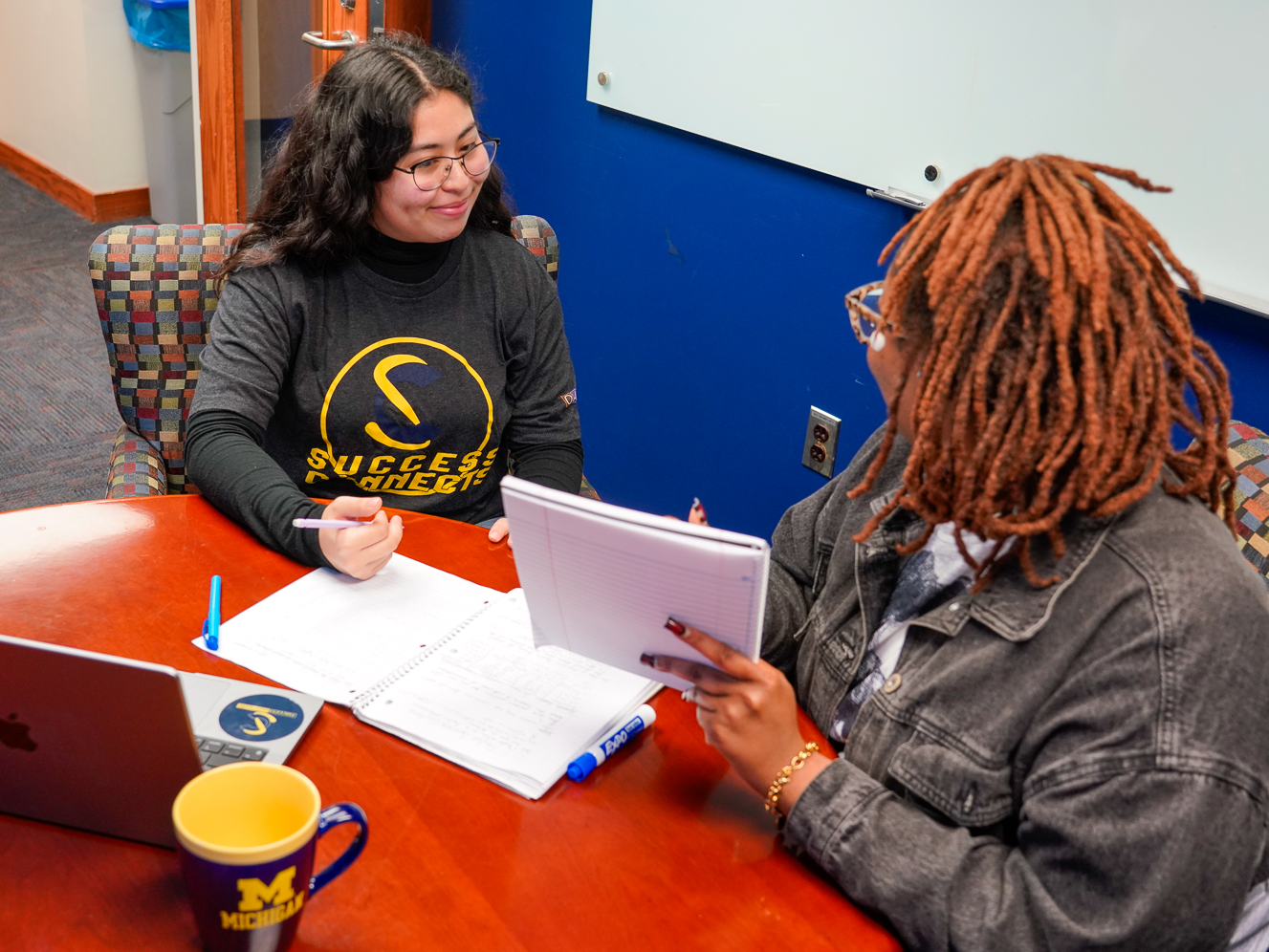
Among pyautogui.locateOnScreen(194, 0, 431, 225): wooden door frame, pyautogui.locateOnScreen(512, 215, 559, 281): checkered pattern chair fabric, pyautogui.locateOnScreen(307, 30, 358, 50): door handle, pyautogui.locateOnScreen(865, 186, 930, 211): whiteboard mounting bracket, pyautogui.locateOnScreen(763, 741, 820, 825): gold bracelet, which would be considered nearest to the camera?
pyautogui.locateOnScreen(763, 741, 820, 825): gold bracelet

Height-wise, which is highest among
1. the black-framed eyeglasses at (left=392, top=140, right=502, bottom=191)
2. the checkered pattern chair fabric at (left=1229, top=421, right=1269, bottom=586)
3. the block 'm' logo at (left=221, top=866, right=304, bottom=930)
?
the black-framed eyeglasses at (left=392, top=140, right=502, bottom=191)

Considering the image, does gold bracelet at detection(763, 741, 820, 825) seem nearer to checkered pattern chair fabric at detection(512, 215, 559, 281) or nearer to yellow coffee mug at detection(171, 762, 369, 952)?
yellow coffee mug at detection(171, 762, 369, 952)

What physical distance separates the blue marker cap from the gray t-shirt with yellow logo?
73cm

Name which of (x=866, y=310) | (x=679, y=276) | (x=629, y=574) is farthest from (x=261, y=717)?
(x=679, y=276)

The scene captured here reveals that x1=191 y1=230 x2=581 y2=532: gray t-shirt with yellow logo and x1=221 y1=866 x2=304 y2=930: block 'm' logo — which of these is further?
x1=191 y1=230 x2=581 y2=532: gray t-shirt with yellow logo

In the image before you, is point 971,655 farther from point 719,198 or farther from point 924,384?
point 719,198

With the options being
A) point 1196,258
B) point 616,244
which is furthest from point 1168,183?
point 616,244

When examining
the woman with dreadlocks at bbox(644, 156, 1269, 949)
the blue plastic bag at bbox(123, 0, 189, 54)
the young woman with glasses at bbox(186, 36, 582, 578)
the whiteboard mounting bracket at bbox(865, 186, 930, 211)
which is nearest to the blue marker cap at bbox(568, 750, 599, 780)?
the woman with dreadlocks at bbox(644, 156, 1269, 949)

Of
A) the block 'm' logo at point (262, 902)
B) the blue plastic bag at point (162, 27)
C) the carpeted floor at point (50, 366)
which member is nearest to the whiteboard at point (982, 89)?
the block 'm' logo at point (262, 902)

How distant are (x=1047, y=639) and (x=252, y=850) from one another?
0.61 meters

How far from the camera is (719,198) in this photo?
2346 millimetres

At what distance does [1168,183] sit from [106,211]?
13.2 ft

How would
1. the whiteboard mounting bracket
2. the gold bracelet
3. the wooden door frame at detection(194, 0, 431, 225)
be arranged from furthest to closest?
1. the wooden door frame at detection(194, 0, 431, 225)
2. the whiteboard mounting bracket
3. the gold bracelet

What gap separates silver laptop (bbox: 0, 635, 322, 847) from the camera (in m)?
0.73
